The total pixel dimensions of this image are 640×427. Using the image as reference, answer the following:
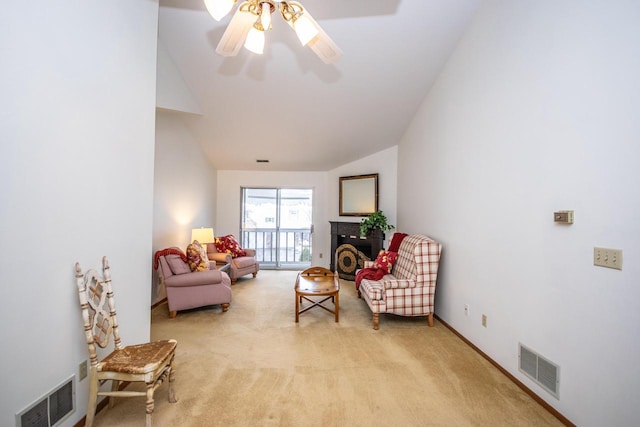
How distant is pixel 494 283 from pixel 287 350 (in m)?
2.01

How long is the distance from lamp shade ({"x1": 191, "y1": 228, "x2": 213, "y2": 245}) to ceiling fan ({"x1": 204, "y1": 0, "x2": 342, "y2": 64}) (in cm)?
356

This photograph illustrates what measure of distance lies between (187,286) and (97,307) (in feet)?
6.20

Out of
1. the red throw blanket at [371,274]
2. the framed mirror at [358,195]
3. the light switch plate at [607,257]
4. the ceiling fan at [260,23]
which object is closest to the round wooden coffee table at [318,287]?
the red throw blanket at [371,274]

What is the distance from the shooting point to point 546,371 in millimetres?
1962

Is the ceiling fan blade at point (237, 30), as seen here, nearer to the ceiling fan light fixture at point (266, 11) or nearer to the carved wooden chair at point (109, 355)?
the ceiling fan light fixture at point (266, 11)

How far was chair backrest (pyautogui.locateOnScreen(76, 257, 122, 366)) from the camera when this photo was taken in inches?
64.4

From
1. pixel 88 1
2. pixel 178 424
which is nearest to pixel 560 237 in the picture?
pixel 178 424

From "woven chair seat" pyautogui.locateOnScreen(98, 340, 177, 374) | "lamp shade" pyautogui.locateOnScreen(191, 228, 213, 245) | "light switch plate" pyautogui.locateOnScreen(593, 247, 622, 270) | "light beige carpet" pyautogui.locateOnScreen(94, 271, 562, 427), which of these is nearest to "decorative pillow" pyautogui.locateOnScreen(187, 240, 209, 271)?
"light beige carpet" pyautogui.locateOnScreen(94, 271, 562, 427)

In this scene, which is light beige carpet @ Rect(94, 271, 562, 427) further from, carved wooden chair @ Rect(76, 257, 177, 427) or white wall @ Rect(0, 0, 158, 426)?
white wall @ Rect(0, 0, 158, 426)

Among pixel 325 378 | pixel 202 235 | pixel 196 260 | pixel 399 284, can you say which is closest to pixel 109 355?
pixel 325 378

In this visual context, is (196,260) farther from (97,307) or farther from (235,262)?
(97,307)

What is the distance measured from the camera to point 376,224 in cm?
534

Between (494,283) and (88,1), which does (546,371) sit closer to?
(494,283)

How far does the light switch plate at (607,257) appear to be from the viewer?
60.0 inches
